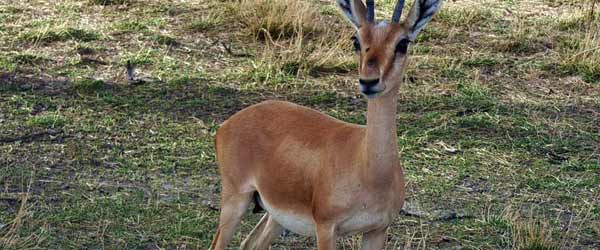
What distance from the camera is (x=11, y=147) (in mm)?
8164

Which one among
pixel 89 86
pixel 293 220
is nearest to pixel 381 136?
pixel 293 220

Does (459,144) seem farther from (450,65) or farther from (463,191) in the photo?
(450,65)

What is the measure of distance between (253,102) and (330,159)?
3.89 m

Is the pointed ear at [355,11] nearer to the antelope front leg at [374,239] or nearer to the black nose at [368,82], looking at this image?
the black nose at [368,82]

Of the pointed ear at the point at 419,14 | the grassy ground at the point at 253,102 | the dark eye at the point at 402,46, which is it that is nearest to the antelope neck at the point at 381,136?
the dark eye at the point at 402,46

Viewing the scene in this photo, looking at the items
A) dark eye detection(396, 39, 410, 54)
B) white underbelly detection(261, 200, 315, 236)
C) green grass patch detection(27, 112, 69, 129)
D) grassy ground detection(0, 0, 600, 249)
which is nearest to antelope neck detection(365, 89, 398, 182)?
dark eye detection(396, 39, 410, 54)

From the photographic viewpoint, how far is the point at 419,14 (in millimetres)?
5285

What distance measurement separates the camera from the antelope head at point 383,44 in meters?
5.03

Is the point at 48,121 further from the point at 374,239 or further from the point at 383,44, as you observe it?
the point at 383,44

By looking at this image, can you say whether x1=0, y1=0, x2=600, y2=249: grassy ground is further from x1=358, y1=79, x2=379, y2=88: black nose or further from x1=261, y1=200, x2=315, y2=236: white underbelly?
x1=358, y1=79, x2=379, y2=88: black nose

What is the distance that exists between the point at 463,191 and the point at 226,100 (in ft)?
8.23

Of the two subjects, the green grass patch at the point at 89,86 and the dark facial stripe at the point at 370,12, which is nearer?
the dark facial stripe at the point at 370,12

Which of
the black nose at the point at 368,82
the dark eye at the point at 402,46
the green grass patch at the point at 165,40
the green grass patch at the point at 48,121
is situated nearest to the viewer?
the black nose at the point at 368,82

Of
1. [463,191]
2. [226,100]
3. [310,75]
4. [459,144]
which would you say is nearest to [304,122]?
[463,191]
